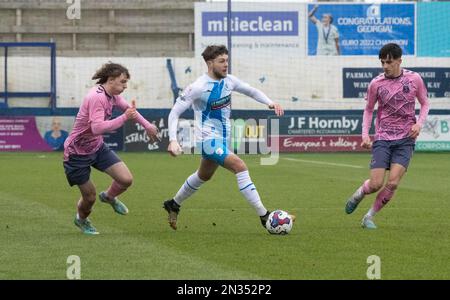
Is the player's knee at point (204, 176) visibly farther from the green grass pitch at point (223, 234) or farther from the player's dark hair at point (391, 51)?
the player's dark hair at point (391, 51)

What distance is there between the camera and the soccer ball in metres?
13.0

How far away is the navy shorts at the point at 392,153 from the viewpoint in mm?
13766

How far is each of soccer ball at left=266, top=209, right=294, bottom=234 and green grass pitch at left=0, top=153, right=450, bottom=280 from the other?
20cm

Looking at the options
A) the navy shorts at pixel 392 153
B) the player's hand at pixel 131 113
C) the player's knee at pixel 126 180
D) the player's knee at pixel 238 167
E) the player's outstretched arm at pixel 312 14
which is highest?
the player's outstretched arm at pixel 312 14

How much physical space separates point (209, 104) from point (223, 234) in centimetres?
150

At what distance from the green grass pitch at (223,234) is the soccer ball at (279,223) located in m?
0.20

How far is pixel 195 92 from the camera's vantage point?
13.2 metres

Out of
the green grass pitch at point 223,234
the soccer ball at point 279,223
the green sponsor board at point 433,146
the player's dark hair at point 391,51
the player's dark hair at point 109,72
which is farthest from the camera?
the green sponsor board at point 433,146

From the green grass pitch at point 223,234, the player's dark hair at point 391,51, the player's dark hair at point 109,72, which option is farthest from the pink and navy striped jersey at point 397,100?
the player's dark hair at point 109,72

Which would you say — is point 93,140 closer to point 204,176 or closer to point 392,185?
point 204,176

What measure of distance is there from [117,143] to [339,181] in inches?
596

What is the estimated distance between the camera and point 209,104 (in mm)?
13281
